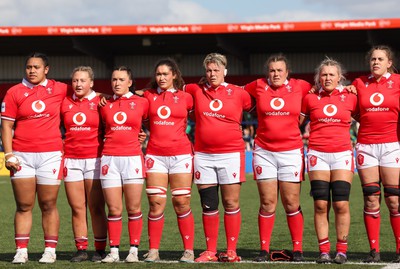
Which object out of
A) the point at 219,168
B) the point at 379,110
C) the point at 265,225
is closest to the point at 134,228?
the point at 219,168

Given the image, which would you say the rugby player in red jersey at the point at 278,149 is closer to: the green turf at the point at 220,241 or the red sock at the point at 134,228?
the green turf at the point at 220,241

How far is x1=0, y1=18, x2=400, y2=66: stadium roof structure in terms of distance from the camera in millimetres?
26781

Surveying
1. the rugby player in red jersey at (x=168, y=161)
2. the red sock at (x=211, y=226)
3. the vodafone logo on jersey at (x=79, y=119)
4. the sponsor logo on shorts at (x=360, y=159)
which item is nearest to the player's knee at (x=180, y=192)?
the rugby player in red jersey at (x=168, y=161)

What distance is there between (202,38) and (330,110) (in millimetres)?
22041

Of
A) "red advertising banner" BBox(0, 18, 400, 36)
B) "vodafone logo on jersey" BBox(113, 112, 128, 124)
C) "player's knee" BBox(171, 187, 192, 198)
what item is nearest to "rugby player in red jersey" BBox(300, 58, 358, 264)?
"player's knee" BBox(171, 187, 192, 198)

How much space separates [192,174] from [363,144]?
161cm

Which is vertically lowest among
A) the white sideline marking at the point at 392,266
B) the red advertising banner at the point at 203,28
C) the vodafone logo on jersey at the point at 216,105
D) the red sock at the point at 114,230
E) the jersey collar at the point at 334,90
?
the white sideline marking at the point at 392,266

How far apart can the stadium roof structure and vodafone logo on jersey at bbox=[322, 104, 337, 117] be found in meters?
19.4

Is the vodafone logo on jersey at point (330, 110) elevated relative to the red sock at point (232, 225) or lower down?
elevated

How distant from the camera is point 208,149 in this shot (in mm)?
7559

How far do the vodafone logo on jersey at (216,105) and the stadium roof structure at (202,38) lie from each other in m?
19.5

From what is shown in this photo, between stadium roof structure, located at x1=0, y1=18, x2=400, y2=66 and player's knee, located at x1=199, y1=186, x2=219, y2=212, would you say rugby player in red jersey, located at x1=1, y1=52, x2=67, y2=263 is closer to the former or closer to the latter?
player's knee, located at x1=199, y1=186, x2=219, y2=212

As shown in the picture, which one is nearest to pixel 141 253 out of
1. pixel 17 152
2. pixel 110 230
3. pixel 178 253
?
pixel 178 253

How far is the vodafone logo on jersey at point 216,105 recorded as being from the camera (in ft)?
24.7
